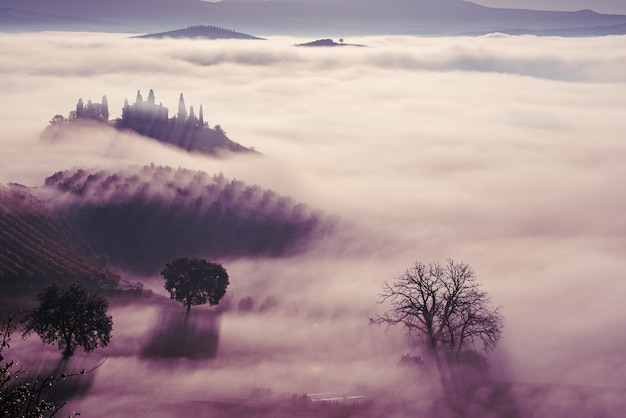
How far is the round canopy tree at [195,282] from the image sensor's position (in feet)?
345

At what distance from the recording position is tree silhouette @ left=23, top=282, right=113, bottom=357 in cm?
8050

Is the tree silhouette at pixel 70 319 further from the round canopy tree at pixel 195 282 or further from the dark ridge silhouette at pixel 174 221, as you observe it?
the dark ridge silhouette at pixel 174 221

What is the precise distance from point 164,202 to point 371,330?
99.1 metres

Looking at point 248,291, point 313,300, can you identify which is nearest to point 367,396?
point 313,300

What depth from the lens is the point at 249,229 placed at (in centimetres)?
17262

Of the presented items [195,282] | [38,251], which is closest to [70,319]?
[195,282]

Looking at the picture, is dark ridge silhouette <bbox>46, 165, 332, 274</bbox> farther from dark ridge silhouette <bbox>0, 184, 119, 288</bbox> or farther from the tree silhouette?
the tree silhouette

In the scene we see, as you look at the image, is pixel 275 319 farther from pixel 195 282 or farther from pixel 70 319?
pixel 70 319

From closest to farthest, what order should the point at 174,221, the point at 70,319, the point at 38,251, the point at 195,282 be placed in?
the point at 70,319 → the point at 195,282 → the point at 38,251 → the point at 174,221

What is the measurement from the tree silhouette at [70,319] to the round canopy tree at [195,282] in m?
22.1

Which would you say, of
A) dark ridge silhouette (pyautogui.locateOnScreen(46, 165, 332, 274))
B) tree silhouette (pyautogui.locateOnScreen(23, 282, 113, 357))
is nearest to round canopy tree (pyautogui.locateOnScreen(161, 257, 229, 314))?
tree silhouette (pyautogui.locateOnScreen(23, 282, 113, 357))

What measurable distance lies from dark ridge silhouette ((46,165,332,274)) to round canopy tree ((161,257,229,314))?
34460 mm

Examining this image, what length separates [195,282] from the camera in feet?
347

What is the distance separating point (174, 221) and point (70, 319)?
9063cm
